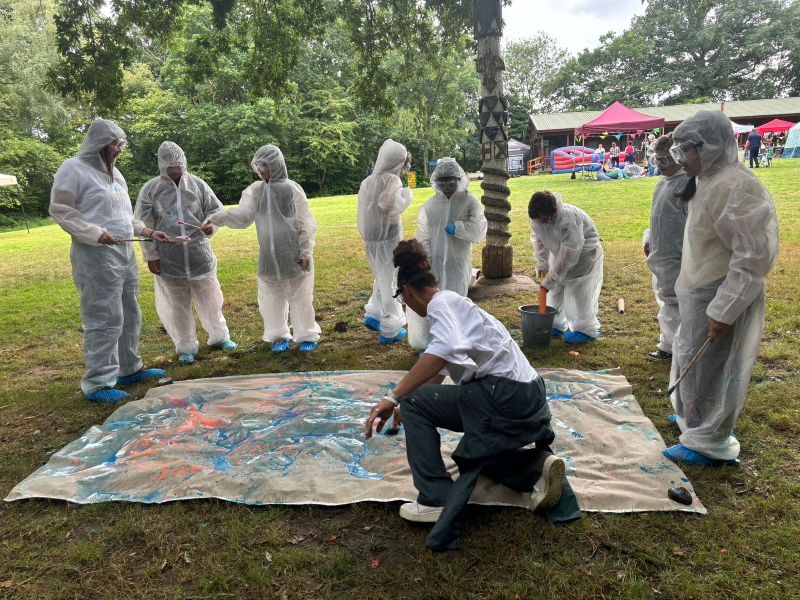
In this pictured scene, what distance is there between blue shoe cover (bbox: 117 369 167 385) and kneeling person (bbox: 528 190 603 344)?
10.8 feet

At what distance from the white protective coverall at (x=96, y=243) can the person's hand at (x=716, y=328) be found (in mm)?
3805

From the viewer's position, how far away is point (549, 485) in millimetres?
2148

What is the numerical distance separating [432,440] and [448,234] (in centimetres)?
236

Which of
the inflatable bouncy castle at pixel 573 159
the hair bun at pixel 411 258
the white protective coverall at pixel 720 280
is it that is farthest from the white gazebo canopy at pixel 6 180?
the inflatable bouncy castle at pixel 573 159

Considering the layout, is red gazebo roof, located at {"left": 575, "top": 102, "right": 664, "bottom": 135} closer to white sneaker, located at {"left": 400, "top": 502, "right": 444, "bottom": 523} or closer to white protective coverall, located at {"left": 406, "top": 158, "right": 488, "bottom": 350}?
white protective coverall, located at {"left": 406, "top": 158, "right": 488, "bottom": 350}

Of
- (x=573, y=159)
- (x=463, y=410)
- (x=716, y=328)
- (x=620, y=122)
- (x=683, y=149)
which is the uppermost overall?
(x=620, y=122)

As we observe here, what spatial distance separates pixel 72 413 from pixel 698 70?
3739cm

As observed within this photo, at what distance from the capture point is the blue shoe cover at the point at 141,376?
4109 mm

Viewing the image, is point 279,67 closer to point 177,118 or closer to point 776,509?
point 776,509

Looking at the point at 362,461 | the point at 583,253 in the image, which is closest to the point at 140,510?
the point at 362,461

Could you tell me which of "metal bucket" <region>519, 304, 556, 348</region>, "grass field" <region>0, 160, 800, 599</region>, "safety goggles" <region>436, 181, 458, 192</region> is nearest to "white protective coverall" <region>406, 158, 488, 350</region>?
"safety goggles" <region>436, 181, 458, 192</region>

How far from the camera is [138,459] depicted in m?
2.88

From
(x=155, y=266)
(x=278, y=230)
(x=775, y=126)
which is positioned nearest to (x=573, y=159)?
(x=775, y=126)

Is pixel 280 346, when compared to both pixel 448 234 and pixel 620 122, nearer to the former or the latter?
pixel 448 234
